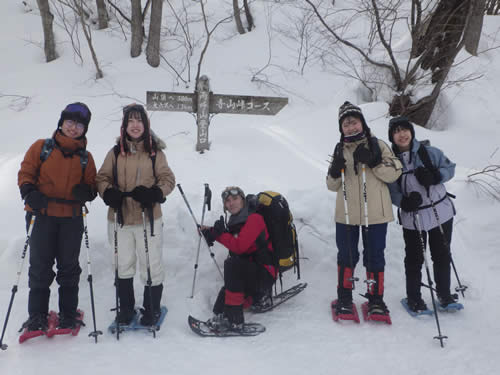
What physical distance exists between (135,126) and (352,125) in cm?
219

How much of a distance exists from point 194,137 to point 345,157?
4.53 meters

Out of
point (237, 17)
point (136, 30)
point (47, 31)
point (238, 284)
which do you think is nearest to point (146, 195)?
point (238, 284)

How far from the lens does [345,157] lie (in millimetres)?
3703

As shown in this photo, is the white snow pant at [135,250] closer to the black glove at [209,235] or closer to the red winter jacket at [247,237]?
the black glove at [209,235]

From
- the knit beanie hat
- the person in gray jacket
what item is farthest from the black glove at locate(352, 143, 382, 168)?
the knit beanie hat

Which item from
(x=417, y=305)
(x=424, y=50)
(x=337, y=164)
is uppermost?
(x=424, y=50)

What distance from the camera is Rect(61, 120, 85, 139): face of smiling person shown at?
3.33 m

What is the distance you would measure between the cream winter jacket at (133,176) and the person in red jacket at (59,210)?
0.21 metres

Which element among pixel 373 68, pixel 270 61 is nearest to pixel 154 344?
pixel 373 68

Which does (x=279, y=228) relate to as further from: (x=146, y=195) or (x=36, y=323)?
(x=36, y=323)

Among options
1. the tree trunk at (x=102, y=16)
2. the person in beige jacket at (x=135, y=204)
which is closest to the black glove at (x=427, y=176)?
the person in beige jacket at (x=135, y=204)

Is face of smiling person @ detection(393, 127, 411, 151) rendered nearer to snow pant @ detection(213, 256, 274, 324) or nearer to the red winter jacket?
the red winter jacket

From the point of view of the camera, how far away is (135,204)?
3.44 metres

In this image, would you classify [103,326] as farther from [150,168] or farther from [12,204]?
[12,204]
